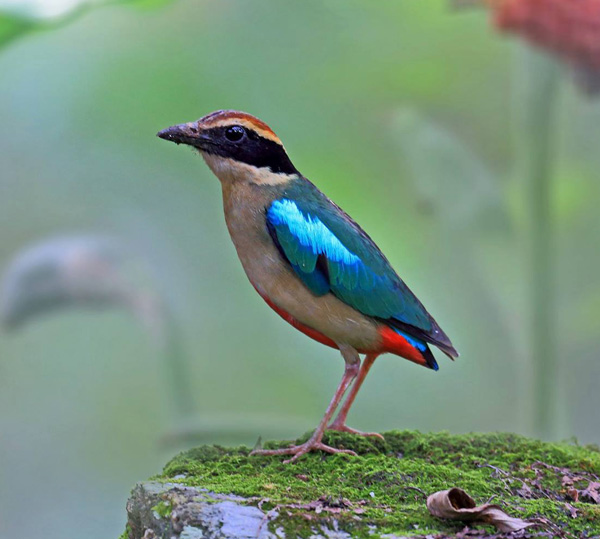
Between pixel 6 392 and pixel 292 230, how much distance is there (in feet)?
15.2

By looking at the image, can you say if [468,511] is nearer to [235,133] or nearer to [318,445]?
[318,445]

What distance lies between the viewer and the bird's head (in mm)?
3547

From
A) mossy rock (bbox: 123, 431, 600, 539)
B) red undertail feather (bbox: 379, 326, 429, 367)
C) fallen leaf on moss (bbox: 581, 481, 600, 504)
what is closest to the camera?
mossy rock (bbox: 123, 431, 600, 539)

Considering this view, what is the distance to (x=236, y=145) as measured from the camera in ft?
11.8

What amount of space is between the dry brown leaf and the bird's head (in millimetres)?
1517

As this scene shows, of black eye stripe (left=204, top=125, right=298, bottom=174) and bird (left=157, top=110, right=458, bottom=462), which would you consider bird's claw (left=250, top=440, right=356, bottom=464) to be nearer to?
bird (left=157, top=110, right=458, bottom=462)

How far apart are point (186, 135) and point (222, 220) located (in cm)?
372

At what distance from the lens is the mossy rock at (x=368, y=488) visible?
2.77 m

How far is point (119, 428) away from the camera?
7.59 meters

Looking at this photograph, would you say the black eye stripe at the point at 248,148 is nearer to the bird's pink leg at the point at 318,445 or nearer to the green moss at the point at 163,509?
the bird's pink leg at the point at 318,445

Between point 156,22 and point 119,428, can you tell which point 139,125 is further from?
point 119,428

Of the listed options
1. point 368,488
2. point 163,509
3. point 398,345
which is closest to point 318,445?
point 368,488

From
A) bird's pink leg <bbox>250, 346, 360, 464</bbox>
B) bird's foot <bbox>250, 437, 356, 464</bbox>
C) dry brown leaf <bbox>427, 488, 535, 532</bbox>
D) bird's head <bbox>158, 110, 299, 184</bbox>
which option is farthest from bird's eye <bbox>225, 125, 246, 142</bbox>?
dry brown leaf <bbox>427, 488, 535, 532</bbox>

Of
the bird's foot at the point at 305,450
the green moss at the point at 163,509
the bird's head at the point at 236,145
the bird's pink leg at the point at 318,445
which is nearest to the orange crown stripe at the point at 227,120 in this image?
the bird's head at the point at 236,145
